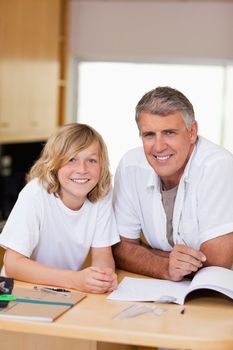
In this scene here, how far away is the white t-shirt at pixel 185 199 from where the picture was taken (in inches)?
83.4

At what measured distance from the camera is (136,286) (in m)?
2.00

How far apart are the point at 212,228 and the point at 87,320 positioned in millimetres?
579

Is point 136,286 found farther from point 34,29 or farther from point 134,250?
point 34,29

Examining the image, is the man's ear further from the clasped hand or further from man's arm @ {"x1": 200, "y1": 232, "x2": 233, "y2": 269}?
the clasped hand

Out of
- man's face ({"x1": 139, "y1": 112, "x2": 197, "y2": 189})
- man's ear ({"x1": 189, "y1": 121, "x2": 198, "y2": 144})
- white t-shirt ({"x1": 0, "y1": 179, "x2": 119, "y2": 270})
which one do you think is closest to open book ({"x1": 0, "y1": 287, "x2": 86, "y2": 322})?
white t-shirt ({"x1": 0, "y1": 179, "x2": 119, "y2": 270})

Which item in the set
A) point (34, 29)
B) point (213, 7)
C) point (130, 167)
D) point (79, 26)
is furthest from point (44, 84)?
point (130, 167)

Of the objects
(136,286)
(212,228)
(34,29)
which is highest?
(34,29)

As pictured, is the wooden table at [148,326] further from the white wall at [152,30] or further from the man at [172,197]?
the white wall at [152,30]

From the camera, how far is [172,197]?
228 centimetres

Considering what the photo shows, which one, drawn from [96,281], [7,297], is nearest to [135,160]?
[96,281]

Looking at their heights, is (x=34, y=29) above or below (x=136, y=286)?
above

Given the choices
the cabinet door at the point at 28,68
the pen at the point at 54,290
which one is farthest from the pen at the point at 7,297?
the cabinet door at the point at 28,68

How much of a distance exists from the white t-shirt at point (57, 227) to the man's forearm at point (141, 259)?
50mm

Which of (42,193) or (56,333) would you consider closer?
(56,333)
